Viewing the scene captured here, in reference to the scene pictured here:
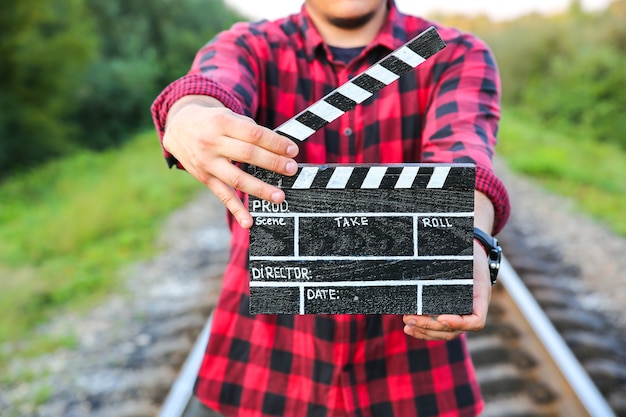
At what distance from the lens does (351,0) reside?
1.94 metres

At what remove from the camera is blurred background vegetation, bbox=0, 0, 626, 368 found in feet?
22.1

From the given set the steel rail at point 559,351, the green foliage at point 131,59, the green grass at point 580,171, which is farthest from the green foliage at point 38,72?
the steel rail at point 559,351

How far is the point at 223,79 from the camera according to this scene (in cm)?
182

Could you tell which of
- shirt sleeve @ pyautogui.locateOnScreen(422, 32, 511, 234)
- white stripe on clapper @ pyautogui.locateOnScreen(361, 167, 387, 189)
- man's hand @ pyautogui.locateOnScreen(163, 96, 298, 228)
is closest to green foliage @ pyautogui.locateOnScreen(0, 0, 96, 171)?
shirt sleeve @ pyautogui.locateOnScreen(422, 32, 511, 234)

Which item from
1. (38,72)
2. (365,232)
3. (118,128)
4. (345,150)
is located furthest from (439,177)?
(118,128)

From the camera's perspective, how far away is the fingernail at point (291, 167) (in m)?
1.42

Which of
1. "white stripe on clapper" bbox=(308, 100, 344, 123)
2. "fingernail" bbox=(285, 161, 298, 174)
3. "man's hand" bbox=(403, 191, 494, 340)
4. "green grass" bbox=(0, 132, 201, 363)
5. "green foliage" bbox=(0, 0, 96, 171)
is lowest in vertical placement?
"green foliage" bbox=(0, 0, 96, 171)

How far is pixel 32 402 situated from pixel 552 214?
5557 millimetres

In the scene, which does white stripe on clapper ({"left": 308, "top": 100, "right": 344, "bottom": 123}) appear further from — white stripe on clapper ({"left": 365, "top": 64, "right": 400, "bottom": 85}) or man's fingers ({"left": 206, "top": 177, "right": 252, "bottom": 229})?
man's fingers ({"left": 206, "top": 177, "right": 252, "bottom": 229})

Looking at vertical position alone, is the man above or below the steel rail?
above

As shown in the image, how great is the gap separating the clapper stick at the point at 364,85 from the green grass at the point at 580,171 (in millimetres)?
5791

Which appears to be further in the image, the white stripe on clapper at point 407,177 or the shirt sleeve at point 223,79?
the shirt sleeve at point 223,79

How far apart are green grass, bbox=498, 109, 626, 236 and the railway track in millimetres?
3151

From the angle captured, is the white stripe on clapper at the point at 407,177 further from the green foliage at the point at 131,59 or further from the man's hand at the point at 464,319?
the green foliage at the point at 131,59
